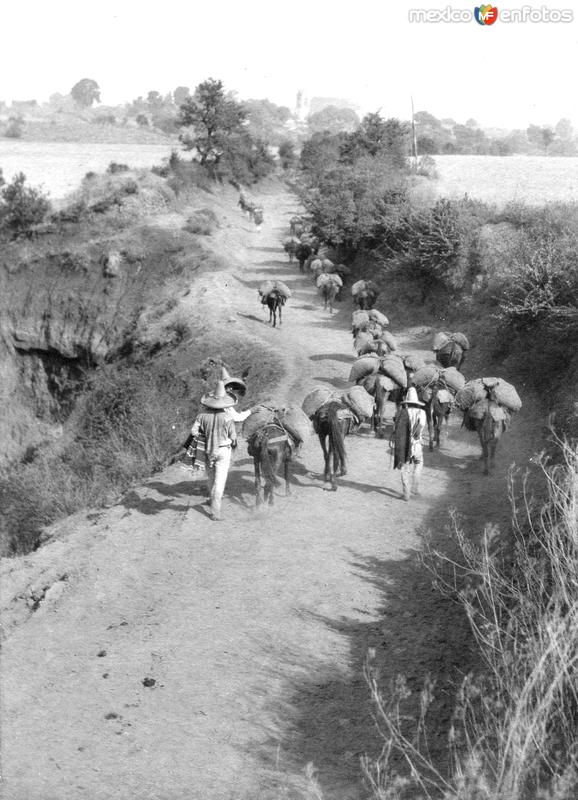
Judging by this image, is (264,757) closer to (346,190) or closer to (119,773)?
(119,773)

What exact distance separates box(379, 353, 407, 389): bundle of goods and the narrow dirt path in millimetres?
1399

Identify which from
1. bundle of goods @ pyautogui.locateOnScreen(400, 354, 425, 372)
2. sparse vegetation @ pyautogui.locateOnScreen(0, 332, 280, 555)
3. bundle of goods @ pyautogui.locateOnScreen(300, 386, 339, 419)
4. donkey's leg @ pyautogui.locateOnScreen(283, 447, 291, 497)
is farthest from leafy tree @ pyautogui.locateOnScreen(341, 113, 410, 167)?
donkey's leg @ pyautogui.locateOnScreen(283, 447, 291, 497)

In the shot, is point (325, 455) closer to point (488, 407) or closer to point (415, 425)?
point (415, 425)

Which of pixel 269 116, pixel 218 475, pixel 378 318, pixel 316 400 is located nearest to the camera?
pixel 218 475

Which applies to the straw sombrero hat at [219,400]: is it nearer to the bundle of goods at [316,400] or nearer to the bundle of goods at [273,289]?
the bundle of goods at [316,400]

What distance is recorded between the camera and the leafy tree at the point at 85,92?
516 feet

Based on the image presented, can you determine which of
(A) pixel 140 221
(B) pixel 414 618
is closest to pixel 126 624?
(B) pixel 414 618

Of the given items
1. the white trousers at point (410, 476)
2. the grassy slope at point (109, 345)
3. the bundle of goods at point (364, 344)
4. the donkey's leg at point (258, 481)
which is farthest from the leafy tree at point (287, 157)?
the donkey's leg at point (258, 481)

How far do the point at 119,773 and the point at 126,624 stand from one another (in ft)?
A: 8.26

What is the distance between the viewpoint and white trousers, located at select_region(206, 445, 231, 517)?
10.7 metres

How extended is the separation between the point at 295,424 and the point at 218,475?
133cm

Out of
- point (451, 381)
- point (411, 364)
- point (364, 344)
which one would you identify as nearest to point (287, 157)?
point (364, 344)

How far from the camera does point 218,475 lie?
1078 centimetres

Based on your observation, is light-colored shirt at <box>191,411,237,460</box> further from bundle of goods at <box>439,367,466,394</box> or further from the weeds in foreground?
bundle of goods at <box>439,367,466,394</box>
